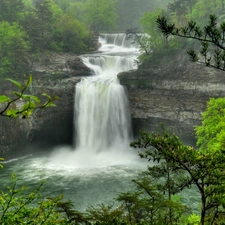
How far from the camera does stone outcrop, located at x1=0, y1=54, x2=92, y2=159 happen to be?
31266mm

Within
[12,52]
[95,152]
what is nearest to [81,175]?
[95,152]

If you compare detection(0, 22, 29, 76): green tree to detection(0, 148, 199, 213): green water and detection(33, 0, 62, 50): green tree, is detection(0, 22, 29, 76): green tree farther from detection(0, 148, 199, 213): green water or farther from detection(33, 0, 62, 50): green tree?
detection(0, 148, 199, 213): green water

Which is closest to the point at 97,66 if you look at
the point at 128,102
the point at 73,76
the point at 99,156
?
the point at 73,76

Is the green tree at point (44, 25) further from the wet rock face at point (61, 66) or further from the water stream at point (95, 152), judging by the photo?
the water stream at point (95, 152)

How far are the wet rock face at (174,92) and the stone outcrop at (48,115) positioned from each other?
24.1 feet

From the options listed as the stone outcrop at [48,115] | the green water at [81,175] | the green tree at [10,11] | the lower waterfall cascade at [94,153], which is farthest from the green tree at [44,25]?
the green water at [81,175]

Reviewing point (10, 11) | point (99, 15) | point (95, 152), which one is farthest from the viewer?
point (99, 15)

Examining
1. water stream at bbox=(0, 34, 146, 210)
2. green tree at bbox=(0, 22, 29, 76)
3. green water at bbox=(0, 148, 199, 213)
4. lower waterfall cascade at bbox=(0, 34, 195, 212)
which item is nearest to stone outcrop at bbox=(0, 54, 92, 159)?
lower waterfall cascade at bbox=(0, 34, 195, 212)

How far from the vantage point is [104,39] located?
53094 millimetres

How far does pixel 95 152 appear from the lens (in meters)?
34.5

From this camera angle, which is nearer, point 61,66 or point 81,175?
point 81,175

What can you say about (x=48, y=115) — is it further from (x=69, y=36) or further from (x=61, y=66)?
(x=69, y=36)

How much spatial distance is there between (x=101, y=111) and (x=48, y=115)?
722 centimetres

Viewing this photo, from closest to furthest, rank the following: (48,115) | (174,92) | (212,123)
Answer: (212,123) → (174,92) → (48,115)
